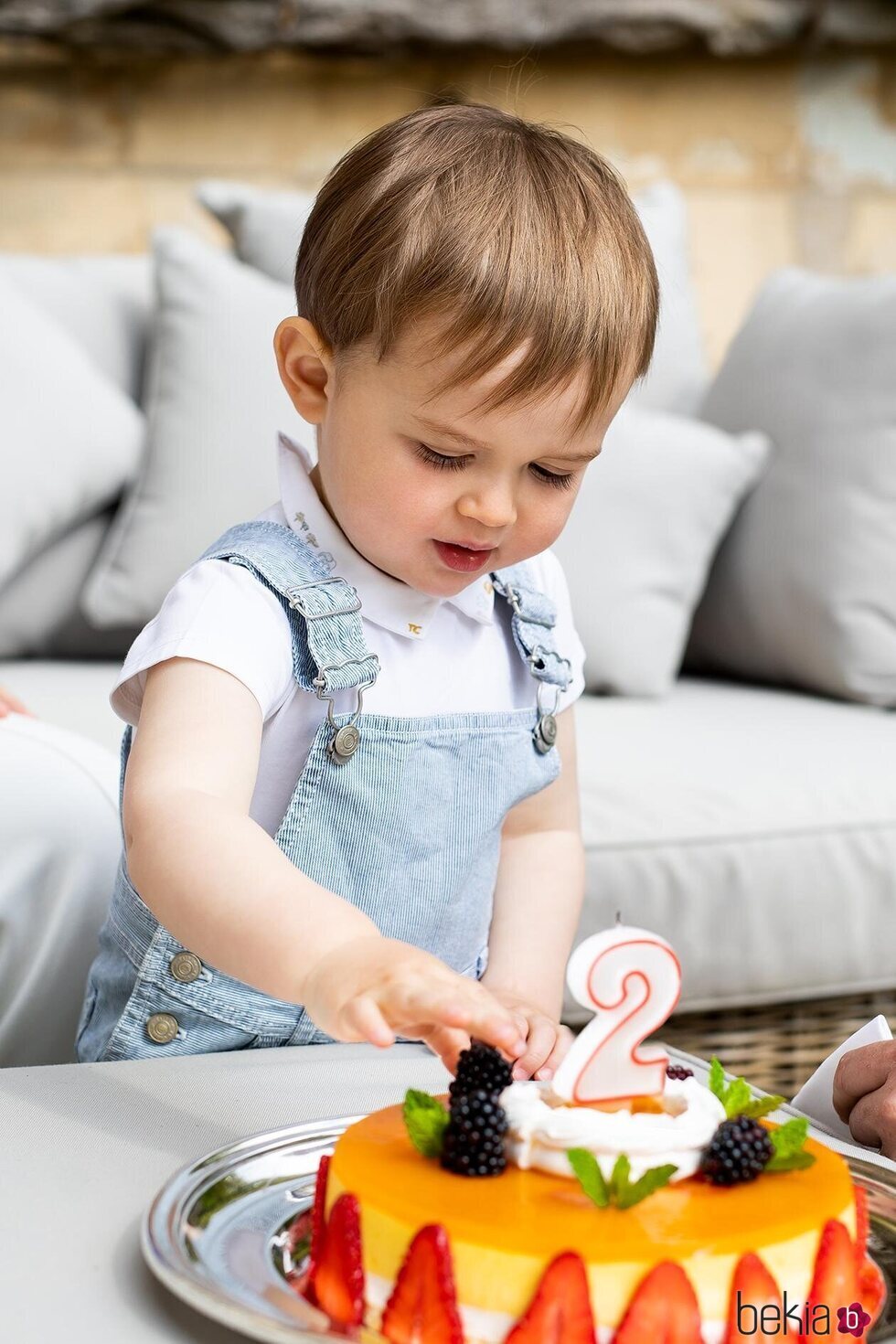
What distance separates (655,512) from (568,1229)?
150cm

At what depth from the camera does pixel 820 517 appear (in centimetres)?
200

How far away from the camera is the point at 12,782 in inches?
50.2

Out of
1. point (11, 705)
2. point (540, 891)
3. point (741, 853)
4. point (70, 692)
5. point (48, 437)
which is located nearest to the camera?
point (540, 891)

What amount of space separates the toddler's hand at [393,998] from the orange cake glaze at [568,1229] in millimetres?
55

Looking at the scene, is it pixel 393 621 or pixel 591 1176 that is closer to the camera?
pixel 591 1176

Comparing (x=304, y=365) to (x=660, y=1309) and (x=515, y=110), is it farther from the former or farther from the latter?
(x=515, y=110)

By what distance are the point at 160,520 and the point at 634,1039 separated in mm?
1442

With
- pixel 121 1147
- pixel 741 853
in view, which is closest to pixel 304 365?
pixel 121 1147

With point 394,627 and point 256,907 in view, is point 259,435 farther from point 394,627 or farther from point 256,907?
point 256,907

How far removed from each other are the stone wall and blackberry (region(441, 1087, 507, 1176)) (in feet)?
7.56

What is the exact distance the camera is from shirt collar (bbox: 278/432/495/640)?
1.07 meters

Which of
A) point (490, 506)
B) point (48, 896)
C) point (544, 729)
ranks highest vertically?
point (490, 506)

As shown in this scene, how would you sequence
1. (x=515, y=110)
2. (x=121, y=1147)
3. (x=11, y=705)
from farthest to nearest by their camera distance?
(x=515, y=110), (x=11, y=705), (x=121, y=1147)

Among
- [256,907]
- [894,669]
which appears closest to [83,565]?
[894,669]
